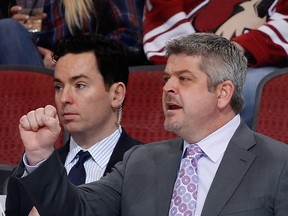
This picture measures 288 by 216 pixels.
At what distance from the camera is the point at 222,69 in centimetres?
179

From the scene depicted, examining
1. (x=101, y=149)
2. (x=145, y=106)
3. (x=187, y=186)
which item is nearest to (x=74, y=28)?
(x=145, y=106)

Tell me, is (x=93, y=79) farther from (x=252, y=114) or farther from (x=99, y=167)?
(x=252, y=114)

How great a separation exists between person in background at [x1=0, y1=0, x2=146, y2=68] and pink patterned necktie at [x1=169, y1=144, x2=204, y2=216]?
1.11 m

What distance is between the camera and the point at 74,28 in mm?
2920

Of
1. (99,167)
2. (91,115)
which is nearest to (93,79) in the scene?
(91,115)

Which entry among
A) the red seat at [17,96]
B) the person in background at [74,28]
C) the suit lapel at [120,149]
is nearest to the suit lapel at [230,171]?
the suit lapel at [120,149]

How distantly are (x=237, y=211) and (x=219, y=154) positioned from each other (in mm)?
160

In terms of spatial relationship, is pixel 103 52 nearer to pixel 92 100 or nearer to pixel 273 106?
pixel 92 100

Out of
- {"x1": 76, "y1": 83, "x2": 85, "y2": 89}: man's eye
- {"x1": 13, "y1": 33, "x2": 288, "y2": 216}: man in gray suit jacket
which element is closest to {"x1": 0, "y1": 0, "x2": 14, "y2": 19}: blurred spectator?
{"x1": 76, "y1": 83, "x2": 85, "y2": 89}: man's eye

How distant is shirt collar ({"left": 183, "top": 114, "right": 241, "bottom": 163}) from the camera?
1.75 m

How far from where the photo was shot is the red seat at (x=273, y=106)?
91.9 inches

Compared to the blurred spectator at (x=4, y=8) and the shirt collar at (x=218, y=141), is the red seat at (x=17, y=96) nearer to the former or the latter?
the blurred spectator at (x=4, y=8)

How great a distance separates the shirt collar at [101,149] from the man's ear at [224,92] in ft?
1.70

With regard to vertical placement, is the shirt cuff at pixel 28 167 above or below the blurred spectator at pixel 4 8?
above
